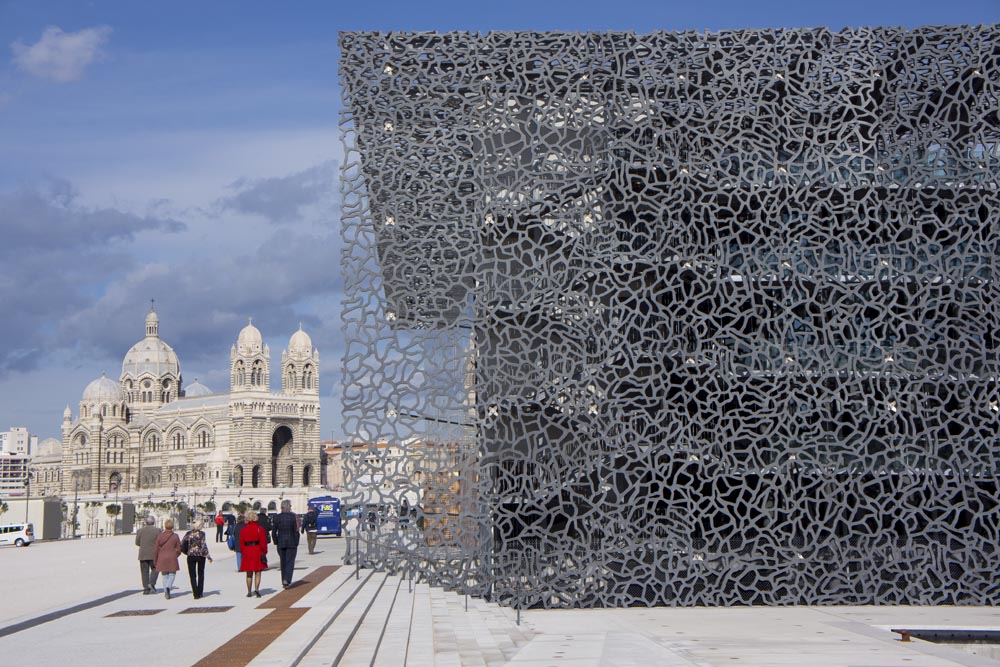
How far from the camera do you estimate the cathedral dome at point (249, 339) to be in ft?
346

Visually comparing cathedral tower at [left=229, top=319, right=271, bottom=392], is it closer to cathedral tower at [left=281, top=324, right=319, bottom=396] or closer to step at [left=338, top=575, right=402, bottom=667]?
cathedral tower at [left=281, top=324, right=319, bottom=396]

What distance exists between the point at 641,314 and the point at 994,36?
677 centimetres

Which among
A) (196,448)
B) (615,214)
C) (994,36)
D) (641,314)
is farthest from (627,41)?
(196,448)

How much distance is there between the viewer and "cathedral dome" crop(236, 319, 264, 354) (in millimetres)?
105312

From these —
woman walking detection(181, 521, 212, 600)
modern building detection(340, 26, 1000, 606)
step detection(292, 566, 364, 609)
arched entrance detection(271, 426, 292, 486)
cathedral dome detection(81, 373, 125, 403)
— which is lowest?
step detection(292, 566, 364, 609)

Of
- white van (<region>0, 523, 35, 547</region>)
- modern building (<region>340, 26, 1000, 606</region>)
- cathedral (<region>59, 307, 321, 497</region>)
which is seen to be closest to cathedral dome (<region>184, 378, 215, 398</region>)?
cathedral (<region>59, 307, 321, 497</region>)

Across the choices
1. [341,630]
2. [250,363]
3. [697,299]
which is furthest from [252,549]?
[250,363]

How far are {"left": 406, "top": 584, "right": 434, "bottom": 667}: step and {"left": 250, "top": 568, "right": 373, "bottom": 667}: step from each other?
0.82m

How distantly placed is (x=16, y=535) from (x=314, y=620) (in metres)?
30.6

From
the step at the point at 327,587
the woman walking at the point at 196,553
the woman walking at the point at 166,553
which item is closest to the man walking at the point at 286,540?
the step at the point at 327,587

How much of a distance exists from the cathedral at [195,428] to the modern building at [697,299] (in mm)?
87421

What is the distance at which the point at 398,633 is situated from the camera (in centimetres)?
1208

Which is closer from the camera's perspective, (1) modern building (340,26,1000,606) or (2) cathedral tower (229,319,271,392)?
(1) modern building (340,26,1000,606)

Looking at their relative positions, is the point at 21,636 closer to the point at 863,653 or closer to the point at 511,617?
the point at 511,617
